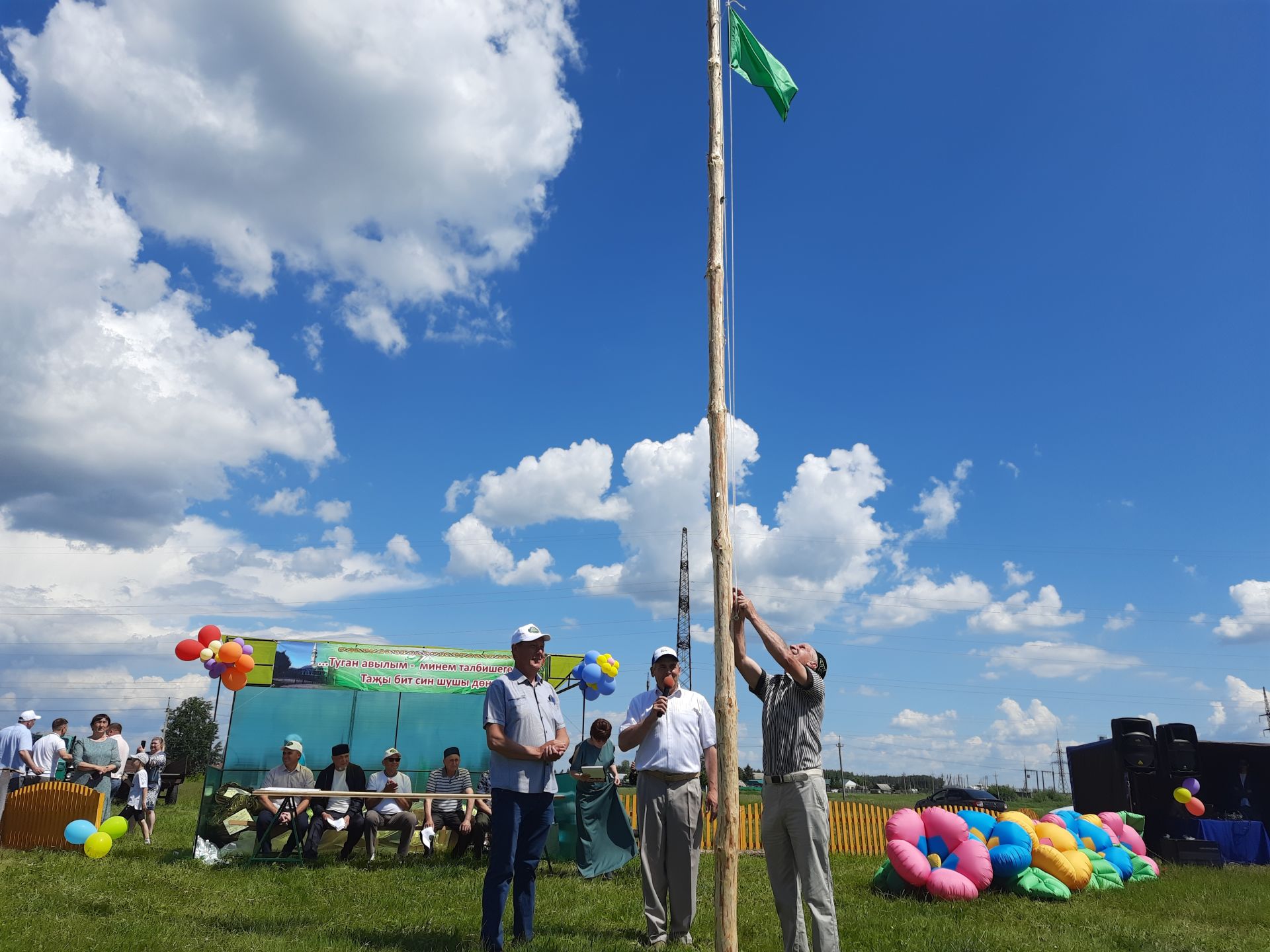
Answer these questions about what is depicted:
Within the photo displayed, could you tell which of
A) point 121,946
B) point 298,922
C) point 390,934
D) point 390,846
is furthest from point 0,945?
point 390,846

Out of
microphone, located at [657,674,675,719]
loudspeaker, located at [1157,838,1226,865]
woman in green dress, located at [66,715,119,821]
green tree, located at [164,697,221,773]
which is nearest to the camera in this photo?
microphone, located at [657,674,675,719]

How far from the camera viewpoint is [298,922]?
6109 millimetres

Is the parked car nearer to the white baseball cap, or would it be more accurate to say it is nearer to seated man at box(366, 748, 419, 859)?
seated man at box(366, 748, 419, 859)

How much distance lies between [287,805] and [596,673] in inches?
186

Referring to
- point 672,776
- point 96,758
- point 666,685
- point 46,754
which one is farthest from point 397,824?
point 46,754

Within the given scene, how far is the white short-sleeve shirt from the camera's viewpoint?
6.01 metres

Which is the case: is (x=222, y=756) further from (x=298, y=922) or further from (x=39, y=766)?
(x=298, y=922)

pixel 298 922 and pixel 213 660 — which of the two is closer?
Result: pixel 298 922

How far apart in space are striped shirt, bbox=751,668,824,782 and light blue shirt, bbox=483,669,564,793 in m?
1.44

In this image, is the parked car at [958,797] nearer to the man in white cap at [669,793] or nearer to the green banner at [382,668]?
the green banner at [382,668]

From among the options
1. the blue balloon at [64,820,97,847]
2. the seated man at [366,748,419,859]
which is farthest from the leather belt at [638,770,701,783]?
the blue balloon at [64,820,97,847]

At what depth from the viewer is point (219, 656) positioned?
33.0 ft

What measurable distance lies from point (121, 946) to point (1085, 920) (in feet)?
24.3

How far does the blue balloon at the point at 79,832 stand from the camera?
28.6 ft
